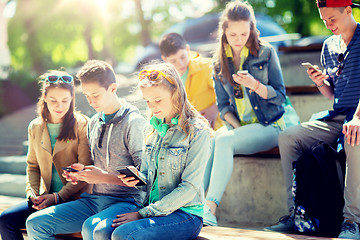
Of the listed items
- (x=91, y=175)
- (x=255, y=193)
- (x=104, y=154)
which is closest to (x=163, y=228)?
(x=91, y=175)

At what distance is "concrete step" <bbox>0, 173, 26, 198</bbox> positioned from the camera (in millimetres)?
5906

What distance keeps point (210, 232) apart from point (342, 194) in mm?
1062

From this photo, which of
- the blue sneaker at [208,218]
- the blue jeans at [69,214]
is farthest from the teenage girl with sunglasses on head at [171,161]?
the blue sneaker at [208,218]

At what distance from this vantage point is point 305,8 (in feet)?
53.0

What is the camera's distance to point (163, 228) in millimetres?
2572

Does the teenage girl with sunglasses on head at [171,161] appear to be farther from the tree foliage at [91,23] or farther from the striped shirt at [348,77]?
the tree foliage at [91,23]

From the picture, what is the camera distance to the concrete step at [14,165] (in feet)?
21.5

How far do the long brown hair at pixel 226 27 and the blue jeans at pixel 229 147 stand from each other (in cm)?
49

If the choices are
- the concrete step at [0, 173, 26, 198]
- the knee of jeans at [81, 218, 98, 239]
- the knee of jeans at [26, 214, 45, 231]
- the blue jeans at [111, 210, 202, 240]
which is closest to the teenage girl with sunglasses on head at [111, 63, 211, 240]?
the blue jeans at [111, 210, 202, 240]

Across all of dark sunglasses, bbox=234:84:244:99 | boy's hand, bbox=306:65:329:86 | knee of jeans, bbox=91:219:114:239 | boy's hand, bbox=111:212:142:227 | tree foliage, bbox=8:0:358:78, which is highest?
tree foliage, bbox=8:0:358:78

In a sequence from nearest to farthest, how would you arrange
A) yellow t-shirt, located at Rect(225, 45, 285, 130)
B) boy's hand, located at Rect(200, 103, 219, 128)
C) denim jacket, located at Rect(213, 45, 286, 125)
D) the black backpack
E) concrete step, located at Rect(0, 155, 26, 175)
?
the black backpack → denim jacket, located at Rect(213, 45, 286, 125) → yellow t-shirt, located at Rect(225, 45, 285, 130) → boy's hand, located at Rect(200, 103, 219, 128) → concrete step, located at Rect(0, 155, 26, 175)

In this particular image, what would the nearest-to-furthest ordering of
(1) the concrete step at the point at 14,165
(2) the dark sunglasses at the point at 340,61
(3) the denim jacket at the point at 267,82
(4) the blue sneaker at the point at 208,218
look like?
(4) the blue sneaker at the point at 208,218
(2) the dark sunglasses at the point at 340,61
(3) the denim jacket at the point at 267,82
(1) the concrete step at the point at 14,165

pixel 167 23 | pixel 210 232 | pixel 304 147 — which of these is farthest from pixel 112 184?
pixel 167 23

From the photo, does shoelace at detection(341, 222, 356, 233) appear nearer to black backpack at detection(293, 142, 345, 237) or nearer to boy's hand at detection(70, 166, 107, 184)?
black backpack at detection(293, 142, 345, 237)
